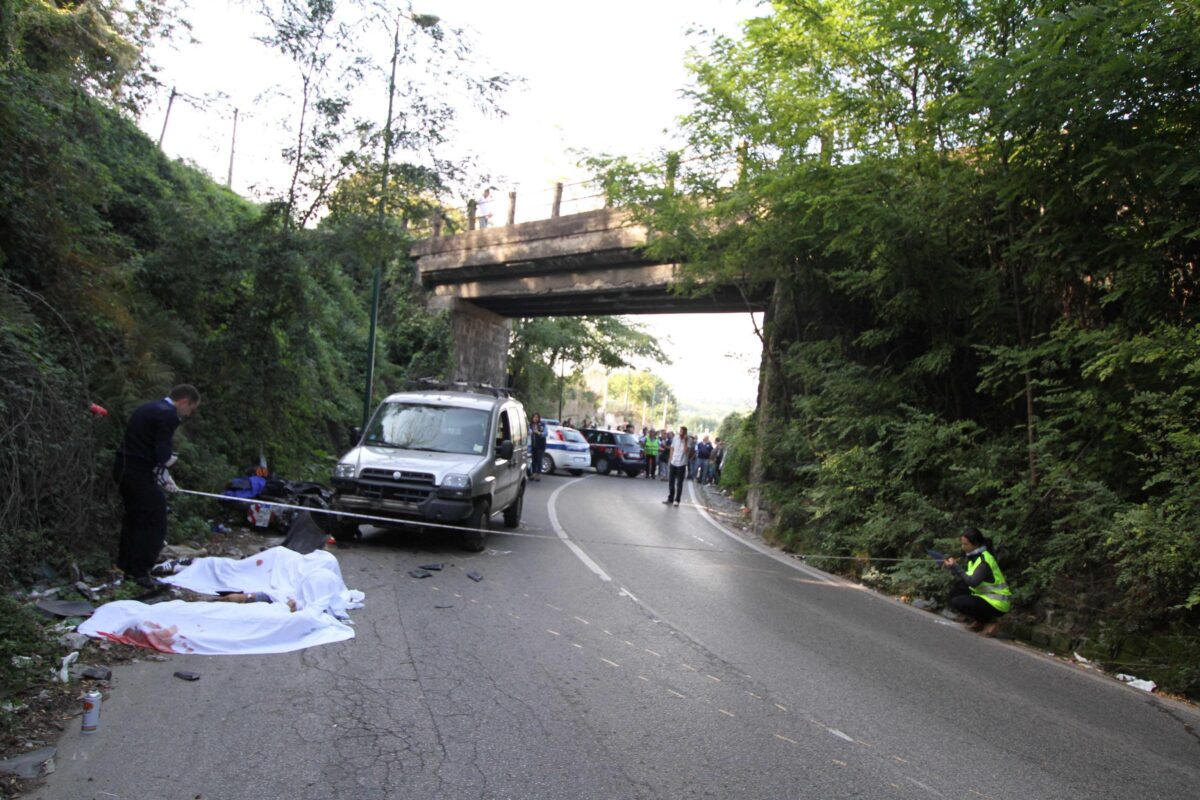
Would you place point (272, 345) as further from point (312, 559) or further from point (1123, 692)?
point (1123, 692)

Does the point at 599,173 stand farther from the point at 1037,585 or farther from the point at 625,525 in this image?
the point at 1037,585

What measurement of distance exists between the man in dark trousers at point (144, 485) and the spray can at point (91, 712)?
298 centimetres

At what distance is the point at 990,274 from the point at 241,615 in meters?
9.83

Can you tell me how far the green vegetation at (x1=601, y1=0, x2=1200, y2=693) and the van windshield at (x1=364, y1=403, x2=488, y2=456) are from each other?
5492mm

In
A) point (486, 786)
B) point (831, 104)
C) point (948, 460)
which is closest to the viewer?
point (486, 786)

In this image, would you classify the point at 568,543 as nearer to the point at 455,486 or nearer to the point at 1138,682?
the point at 455,486

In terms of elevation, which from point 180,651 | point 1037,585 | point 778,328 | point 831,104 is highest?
point 831,104

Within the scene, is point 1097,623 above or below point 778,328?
below

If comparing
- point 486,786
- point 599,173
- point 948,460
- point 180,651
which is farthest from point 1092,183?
point 599,173

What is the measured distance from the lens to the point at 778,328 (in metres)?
18.4

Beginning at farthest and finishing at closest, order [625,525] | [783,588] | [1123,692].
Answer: [625,525], [783,588], [1123,692]

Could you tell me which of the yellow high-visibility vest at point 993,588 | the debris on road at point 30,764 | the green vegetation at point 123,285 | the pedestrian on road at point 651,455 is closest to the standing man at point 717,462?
the pedestrian on road at point 651,455

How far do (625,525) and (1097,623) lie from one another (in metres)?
8.59

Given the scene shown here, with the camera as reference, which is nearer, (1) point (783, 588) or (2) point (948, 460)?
(1) point (783, 588)
